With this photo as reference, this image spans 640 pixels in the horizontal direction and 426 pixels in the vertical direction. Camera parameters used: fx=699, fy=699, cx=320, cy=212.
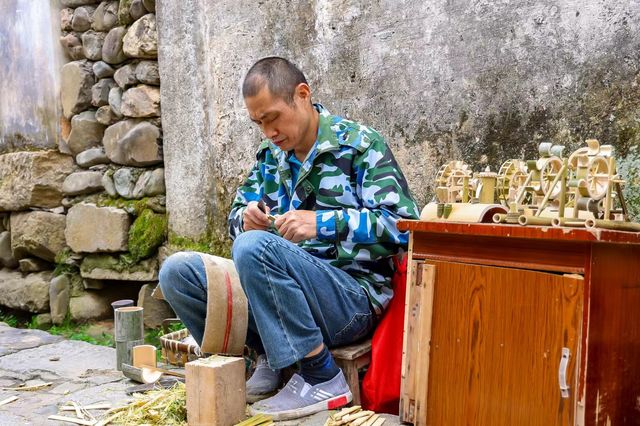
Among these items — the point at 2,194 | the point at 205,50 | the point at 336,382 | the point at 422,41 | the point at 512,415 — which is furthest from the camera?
the point at 2,194

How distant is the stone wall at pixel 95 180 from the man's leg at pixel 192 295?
173 cm

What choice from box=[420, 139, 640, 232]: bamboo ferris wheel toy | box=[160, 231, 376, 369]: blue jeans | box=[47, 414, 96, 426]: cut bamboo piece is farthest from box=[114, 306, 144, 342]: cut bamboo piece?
box=[420, 139, 640, 232]: bamboo ferris wheel toy

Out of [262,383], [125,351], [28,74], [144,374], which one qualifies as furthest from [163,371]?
[28,74]

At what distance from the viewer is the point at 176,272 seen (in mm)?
2639

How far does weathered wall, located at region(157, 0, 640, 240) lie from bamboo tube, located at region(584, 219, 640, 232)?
28.2 inches

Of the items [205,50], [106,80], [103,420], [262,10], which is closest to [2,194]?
[106,80]

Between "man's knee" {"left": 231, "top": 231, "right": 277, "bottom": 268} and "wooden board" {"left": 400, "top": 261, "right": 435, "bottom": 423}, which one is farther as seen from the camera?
"man's knee" {"left": 231, "top": 231, "right": 277, "bottom": 268}

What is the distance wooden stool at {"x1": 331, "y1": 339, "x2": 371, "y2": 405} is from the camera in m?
2.56

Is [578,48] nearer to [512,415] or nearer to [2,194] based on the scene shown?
[512,415]

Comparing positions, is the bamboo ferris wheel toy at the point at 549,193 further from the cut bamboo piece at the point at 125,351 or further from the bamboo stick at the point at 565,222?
the cut bamboo piece at the point at 125,351

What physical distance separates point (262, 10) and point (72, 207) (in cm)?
194

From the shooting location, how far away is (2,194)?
4973 millimetres

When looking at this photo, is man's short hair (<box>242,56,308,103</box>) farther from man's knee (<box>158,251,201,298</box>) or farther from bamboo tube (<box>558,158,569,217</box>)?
bamboo tube (<box>558,158,569,217</box>)

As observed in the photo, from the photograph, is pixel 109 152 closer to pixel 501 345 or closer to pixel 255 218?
pixel 255 218
